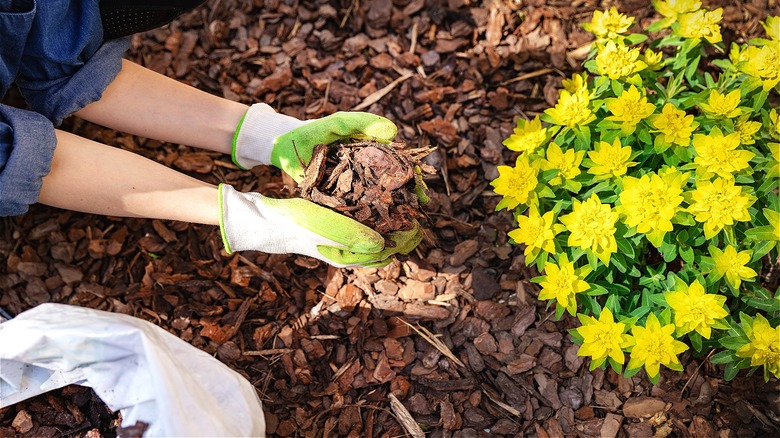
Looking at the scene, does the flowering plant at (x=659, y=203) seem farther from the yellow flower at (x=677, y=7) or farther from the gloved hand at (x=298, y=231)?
the gloved hand at (x=298, y=231)

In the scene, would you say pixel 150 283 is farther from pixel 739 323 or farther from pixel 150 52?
pixel 739 323

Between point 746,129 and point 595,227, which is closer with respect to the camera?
point 595,227

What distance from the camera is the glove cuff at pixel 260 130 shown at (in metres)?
2.03

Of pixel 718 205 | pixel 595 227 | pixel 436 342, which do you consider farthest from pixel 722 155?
pixel 436 342

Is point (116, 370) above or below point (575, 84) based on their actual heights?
below

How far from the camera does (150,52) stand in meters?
2.48

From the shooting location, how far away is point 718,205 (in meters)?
1.57

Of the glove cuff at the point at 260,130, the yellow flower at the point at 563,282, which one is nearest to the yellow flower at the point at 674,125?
the yellow flower at the point at 563,282

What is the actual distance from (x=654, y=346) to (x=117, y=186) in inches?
61.6

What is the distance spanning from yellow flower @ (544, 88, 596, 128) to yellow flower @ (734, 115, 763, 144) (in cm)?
41

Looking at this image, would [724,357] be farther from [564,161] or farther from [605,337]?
[564,161]

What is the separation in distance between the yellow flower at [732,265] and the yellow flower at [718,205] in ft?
0.19

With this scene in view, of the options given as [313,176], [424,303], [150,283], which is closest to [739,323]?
[424,303]

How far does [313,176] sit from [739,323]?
135 cm
